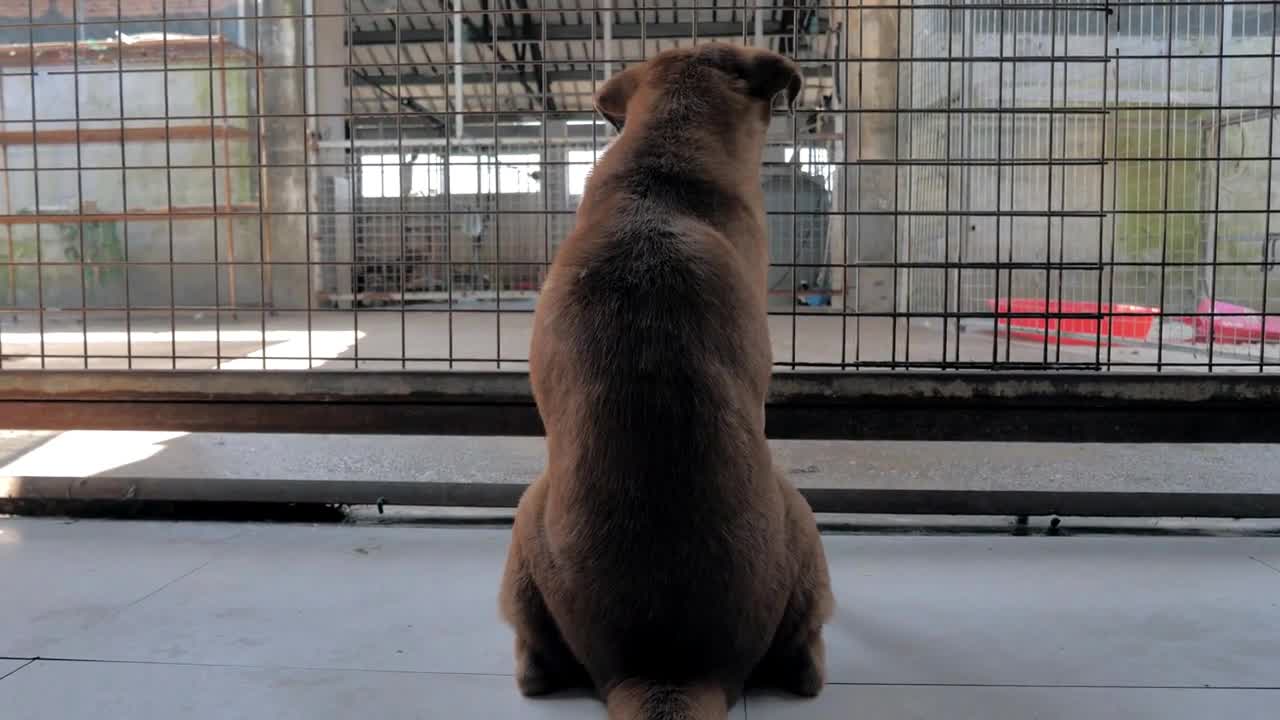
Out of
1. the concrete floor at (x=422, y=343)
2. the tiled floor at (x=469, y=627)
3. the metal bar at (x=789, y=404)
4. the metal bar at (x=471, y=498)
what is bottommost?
the tiled floor at (x=469, y=627)

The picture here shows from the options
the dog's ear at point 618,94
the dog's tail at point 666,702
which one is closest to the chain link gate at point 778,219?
the dog's ear at point 618,94

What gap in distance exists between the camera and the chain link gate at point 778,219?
292cm

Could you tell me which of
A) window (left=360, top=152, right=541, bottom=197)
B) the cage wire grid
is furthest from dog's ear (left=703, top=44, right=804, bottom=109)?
window (left=360, top=152, right=541, bottom=197)

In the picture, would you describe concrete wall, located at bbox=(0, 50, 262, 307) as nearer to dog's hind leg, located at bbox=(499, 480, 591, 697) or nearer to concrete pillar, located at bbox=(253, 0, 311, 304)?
concrete pillar, located at bbox=(253, 0, 311, 304)

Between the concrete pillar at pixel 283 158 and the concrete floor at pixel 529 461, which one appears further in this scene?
the concrete pillar at pixel 283 158

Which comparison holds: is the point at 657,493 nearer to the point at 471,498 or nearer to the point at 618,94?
the point at 618,94

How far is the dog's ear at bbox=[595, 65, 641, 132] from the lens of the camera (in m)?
2.07

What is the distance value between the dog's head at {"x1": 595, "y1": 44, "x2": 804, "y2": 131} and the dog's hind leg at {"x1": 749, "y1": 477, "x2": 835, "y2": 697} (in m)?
0.78

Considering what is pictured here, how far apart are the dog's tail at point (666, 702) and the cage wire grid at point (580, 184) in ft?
5.63

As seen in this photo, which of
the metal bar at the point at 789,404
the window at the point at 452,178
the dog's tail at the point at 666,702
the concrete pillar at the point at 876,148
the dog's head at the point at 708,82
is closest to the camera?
the dog's tail at the point at 666,702

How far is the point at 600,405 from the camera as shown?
1.51m

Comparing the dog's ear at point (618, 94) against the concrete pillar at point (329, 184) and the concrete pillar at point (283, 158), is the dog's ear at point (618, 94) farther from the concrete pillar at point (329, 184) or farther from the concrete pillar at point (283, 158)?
the concrete pillar at point (283, 158)

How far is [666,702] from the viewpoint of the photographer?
4.87ft

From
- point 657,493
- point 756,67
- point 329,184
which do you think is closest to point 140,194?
point 329,184
